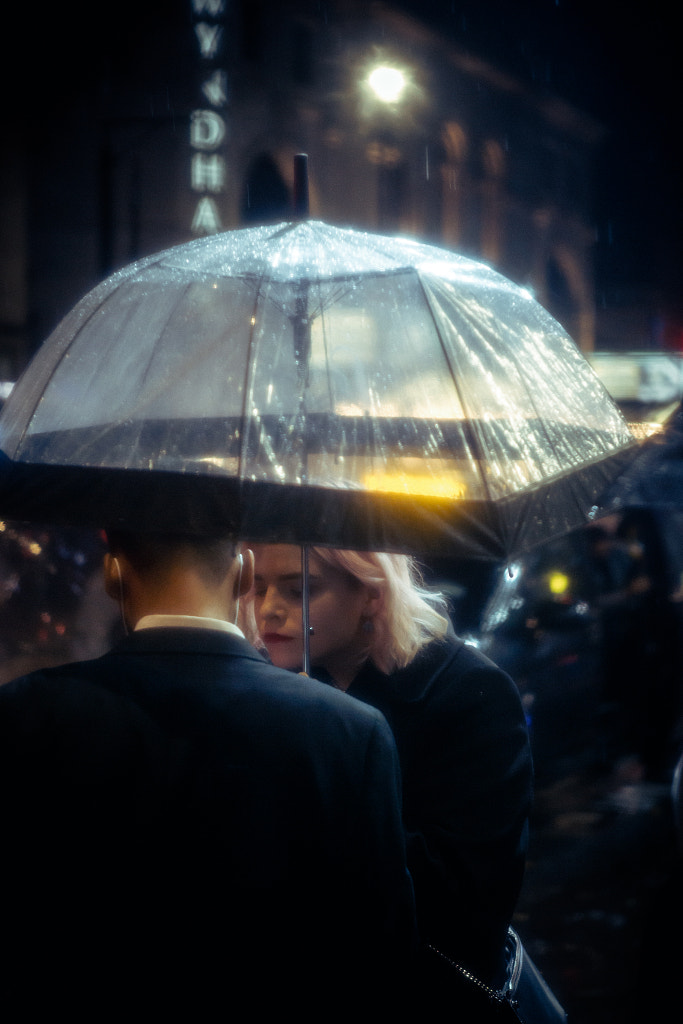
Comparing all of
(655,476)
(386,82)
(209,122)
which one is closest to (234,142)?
(209,122)

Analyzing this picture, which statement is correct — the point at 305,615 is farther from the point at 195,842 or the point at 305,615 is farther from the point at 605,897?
the point at 605,897

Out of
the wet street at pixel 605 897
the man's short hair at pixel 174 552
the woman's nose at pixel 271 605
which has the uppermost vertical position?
the man's short hair at pixel 174 552

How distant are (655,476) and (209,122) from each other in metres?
17.9

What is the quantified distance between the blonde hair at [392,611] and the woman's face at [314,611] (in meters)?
0.03

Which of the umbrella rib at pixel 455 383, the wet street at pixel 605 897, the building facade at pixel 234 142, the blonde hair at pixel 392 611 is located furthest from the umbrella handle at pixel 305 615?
the building facade at pixel 234 142

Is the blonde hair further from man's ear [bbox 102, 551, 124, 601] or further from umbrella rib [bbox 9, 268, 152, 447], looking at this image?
man's ear [bbox 102, 551, 124, 601]

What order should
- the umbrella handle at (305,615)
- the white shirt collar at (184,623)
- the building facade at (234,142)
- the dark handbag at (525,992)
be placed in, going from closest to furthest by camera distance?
the white shirt collar at (184,623) < the dark handbag at (525,992) < the umbrella handle at (305,615) < the building facade at (234,142)

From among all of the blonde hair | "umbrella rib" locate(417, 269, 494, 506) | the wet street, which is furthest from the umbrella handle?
the wet street

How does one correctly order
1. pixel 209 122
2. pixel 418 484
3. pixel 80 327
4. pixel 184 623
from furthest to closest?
pixel 209 122 < pixel 80 327 < pixel 418 484 < pixel 184 623

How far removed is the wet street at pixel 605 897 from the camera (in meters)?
3.29

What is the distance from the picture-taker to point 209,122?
792 inches

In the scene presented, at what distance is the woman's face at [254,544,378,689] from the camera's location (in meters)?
2.71

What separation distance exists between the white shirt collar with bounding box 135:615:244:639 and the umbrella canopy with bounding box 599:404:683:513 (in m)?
1.10

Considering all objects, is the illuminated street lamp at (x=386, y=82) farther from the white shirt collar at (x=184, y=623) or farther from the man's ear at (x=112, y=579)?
the white shirt collar at (x=184, y=623)
